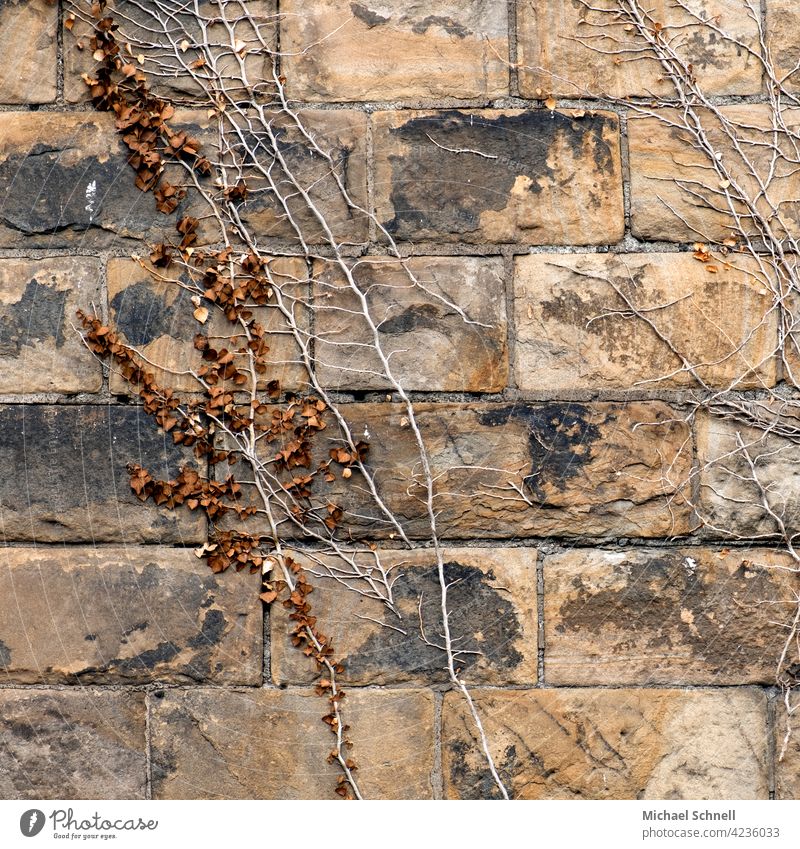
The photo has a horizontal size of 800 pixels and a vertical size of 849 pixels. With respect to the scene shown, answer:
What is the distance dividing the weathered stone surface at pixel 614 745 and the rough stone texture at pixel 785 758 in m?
0.03

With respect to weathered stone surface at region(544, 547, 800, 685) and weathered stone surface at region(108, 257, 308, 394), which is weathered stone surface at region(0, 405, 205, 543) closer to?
weathered stone surface at region(108, 257, 308, 394)

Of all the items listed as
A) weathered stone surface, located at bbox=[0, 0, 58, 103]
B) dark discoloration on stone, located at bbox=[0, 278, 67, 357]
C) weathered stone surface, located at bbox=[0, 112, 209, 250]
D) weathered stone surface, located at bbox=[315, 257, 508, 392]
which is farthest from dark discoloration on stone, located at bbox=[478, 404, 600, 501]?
weathered stone surface, located at bbox=[0, 0, 58, 103]

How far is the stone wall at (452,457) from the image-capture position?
2.31 metres

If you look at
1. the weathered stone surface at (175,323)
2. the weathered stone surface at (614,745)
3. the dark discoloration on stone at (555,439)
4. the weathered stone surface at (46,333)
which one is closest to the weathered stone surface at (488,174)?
the weathered stone surface at (175,323)

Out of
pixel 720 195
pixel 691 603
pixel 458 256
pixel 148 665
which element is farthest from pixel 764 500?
pixel 148 665

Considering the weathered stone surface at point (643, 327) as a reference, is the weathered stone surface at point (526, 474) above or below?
below

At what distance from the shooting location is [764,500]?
233 centimetres

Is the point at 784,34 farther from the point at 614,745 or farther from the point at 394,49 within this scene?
the point at 614,745

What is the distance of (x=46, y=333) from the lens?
234 cm

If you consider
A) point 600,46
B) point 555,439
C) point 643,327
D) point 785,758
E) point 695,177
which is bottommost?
point 785,758

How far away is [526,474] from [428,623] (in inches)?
17.2

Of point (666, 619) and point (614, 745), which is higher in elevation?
point (666, 619)

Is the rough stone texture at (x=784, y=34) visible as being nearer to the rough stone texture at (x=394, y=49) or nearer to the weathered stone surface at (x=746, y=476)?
the rough stone texture at (x=394, y=49)

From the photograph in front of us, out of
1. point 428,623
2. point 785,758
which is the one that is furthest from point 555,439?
point 785,758
